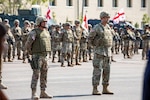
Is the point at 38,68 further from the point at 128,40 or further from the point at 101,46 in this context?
the point at 128,40

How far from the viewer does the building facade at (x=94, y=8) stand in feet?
218

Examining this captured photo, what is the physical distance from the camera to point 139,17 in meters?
76.2

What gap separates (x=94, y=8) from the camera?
69312mm

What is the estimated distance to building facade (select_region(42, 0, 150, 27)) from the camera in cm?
6656

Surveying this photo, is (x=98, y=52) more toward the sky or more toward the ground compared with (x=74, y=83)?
more toward the sky

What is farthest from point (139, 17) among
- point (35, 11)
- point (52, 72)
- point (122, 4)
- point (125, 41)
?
point (52, 72)

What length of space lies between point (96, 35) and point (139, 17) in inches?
2513

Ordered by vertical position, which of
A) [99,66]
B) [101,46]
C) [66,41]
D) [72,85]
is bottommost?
[72,85]

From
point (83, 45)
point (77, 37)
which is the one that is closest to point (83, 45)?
point (83, 45)

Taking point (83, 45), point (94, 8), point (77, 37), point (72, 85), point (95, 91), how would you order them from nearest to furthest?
1. point (95, 91)
2. point (72, 85)
3. point (77, 37)
4. point (83, 45)
5. point (94, 8)

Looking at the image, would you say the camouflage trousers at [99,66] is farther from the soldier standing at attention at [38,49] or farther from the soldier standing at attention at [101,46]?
the soldier standing at attention at [38,49]

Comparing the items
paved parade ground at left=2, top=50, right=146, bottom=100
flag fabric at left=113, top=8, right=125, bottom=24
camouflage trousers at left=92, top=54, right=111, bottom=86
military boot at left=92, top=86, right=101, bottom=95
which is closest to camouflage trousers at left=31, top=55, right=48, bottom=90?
paved parade ground at left=2, top=50, right=146, bottom=100

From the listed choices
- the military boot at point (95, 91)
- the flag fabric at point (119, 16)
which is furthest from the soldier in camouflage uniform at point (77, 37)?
the flag fabric at point (119, 16)

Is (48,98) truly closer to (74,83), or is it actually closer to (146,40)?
(74,83)
